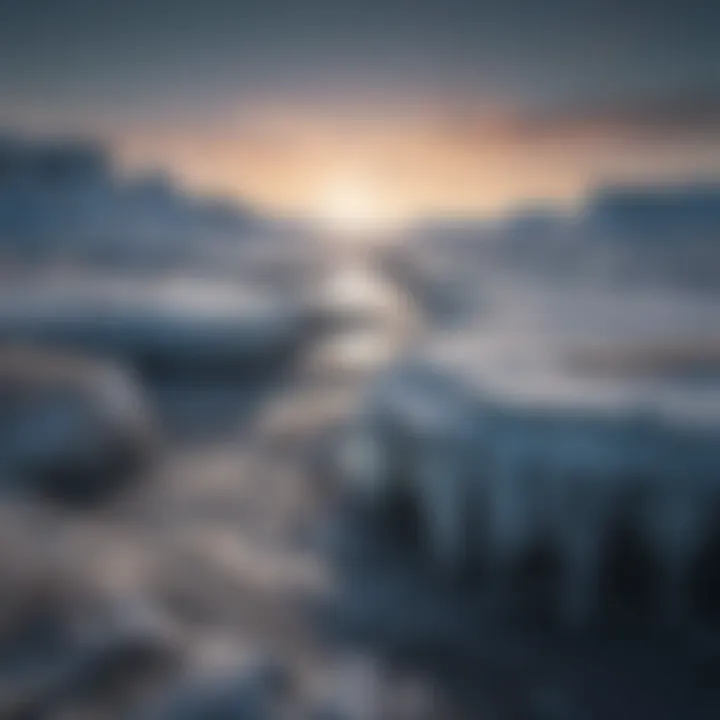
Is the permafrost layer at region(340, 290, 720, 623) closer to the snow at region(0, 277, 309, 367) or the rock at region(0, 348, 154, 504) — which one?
the rock at region(0, 348, 154, 504)

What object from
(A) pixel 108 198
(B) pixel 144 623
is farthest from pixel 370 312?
(A) pixel 108 198

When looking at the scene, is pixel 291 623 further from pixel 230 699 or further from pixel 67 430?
pixel 67 430

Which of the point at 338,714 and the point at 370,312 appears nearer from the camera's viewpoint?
the point at 338,714

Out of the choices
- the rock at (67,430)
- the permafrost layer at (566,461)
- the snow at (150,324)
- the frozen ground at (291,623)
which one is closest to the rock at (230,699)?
the frozen ground at (291,623)

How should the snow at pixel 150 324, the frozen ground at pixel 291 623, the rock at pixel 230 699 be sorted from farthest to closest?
the snow at pixel 150 324, the frozen ground at pixel 291 623, the rock at pixel 230 699

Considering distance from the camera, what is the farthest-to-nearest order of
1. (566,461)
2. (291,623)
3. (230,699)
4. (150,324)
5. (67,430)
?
(150,324) < (67,430) < (291,623) < (566,461) < (230,699)

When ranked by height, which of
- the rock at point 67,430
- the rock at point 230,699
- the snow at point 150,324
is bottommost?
the rock at point 230,699

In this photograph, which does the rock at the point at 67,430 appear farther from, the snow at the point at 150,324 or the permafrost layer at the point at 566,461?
the permafrost layer at the point at 566,461

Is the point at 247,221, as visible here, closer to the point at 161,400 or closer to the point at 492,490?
the point at 161,400

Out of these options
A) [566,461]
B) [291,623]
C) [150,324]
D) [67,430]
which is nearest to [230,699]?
[291,623]
